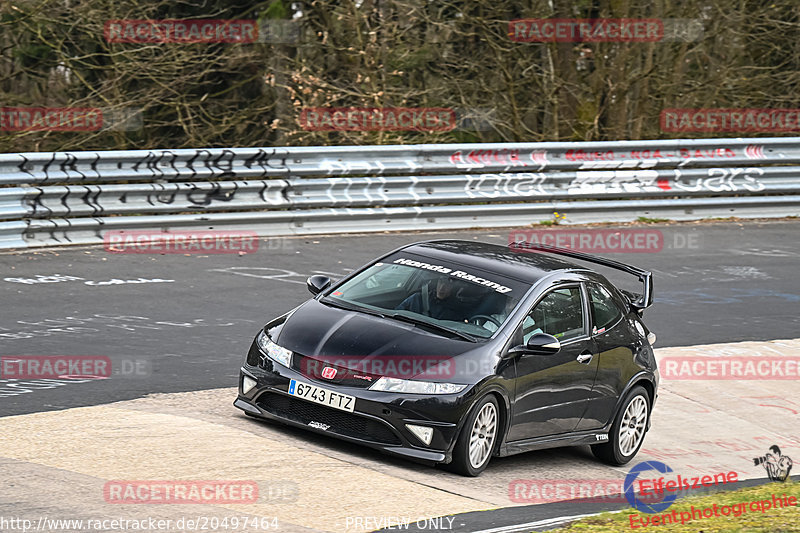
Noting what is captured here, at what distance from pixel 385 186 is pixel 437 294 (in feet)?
28.6

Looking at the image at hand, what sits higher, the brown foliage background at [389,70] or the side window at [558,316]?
the brown foliage background at [389,70]

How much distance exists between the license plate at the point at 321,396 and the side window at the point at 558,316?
4.58 ft

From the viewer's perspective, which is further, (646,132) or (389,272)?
(646,132)

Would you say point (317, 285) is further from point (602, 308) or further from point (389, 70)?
point (389, 70)

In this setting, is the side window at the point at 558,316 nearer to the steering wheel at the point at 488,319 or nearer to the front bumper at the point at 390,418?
the steering wheel at the point at 488,319

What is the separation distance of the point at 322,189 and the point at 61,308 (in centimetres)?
575

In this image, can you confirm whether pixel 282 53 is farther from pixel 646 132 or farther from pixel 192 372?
pixel 192 372

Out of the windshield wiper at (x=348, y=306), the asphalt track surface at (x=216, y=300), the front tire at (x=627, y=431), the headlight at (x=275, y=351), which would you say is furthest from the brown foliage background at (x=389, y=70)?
the front tire at (x=627, y=431)

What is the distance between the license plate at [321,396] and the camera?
783cm

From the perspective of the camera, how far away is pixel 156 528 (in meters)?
5.99

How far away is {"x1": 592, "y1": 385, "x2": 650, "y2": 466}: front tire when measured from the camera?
9.34 metres

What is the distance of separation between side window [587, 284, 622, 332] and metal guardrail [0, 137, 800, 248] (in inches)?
304

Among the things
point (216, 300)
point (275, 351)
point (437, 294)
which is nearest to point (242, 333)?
point (216, 300)

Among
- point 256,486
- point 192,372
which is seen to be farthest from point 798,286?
point 256,486
